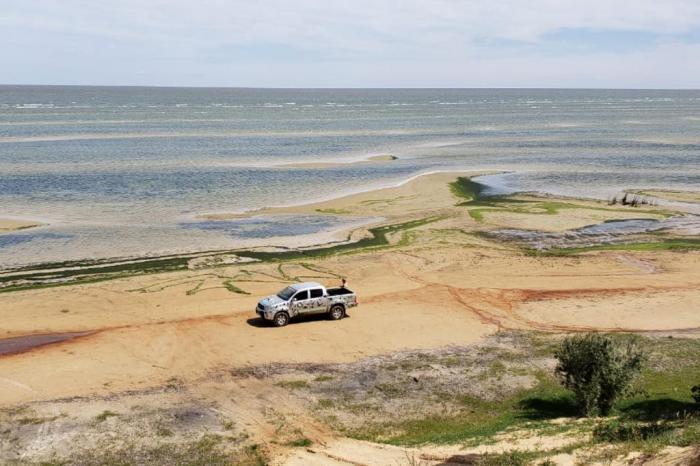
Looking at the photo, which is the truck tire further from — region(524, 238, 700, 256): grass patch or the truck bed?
region(524, 238, 700, 256): grass patch

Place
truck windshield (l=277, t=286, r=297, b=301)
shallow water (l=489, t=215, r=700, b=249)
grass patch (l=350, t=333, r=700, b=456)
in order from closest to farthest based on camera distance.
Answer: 1. grass patch (l=350, t=333, r=700, b=456)
2. truck windshield (l=277, t=286, r=297, b=301)
3. shallow water (l=489, t=215, r=700, b=249)

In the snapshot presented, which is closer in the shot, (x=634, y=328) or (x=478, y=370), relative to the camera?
(x=478, y=370)

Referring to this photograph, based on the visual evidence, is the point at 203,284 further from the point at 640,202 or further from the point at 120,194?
the point at 640,202

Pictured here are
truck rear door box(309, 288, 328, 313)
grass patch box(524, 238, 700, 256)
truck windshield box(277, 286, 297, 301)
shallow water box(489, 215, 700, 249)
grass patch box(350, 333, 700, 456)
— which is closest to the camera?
grass patch box(350, 333, 700, 456)

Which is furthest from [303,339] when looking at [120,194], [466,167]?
[466,167]

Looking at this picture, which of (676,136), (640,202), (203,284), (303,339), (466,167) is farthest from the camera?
(676,136)

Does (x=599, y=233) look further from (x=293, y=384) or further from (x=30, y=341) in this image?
(x=30, y=341)

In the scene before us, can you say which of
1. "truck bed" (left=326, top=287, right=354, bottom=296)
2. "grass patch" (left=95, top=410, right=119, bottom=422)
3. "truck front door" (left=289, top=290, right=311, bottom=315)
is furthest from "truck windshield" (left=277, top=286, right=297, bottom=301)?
"grass patch" (left=95, top=410, right=119, bottom=422)

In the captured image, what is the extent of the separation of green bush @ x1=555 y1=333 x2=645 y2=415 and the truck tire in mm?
12091

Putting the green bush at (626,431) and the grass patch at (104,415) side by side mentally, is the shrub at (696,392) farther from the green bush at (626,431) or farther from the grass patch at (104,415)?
the grass patch at (104,415)

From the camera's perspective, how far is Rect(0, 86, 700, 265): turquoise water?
168ft

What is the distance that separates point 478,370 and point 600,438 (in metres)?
8.11

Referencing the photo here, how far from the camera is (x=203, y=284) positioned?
3816 centimetres

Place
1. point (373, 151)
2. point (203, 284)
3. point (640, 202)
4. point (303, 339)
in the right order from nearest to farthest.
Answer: point (303, 339)
point (203, 284)
point (640, 202)
point (373, 151)
